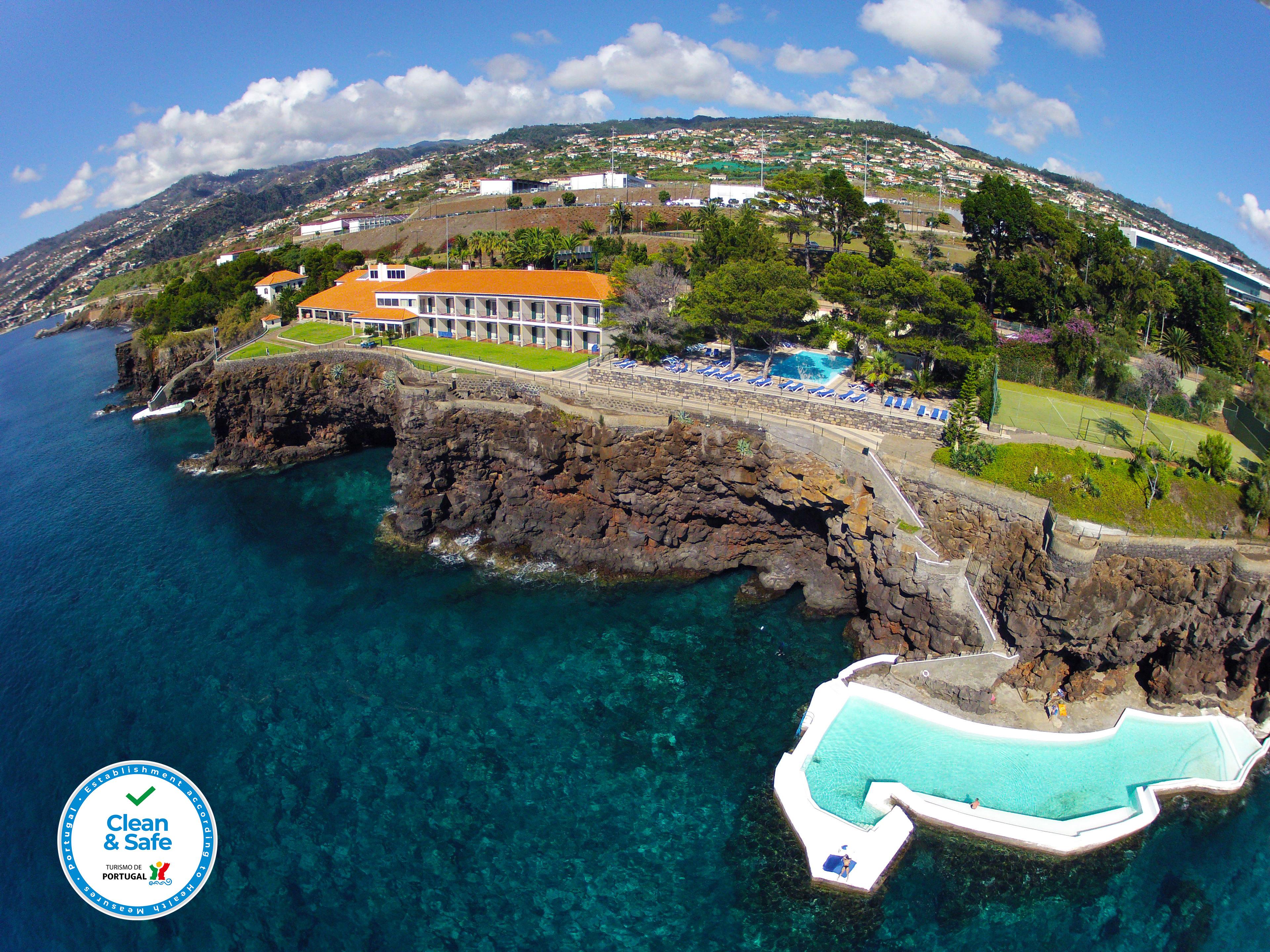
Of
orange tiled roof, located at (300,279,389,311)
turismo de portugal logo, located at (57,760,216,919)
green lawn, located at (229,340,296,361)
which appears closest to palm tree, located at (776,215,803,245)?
orange tiled roof, located at (300,279,389,311)

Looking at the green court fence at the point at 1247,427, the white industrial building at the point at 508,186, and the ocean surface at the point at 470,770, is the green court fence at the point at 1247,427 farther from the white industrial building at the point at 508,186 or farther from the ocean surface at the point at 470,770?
the white industrial building at the point at 508,186

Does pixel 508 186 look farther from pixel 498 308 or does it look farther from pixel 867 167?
pixel 498 308

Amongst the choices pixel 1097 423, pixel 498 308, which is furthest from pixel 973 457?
pixel 498 308

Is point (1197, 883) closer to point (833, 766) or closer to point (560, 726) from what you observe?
point (833, 766)

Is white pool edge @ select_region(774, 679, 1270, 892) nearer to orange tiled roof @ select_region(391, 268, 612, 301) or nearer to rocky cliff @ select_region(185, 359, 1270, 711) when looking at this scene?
rocky cliff @ select_region(185, 359, 1270, 711)

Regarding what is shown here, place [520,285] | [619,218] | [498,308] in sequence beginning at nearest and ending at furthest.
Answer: [520,285] < [498,308] < [619,218]

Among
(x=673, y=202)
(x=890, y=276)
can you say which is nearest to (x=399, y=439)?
(x=890, y=276)
